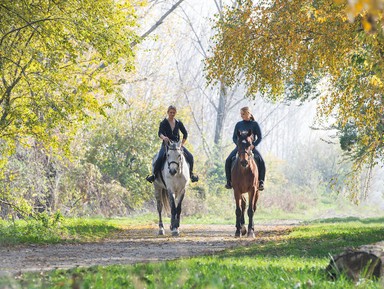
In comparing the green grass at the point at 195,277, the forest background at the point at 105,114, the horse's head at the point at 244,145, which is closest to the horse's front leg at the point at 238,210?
the horse's head at the point at 244,145

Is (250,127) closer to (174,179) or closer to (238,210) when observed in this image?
(238,210)

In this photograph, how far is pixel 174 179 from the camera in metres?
20.3

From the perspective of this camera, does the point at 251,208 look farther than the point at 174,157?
No

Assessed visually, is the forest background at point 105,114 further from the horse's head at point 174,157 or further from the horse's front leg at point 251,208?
the horse's front leg at point 251,208

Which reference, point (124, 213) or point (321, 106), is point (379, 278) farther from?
point (124, 213)

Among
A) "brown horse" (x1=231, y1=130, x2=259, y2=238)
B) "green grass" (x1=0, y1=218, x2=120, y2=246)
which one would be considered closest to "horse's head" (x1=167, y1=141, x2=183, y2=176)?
"brown horse" (x1=231, y1=130, x2=259, y2=238)

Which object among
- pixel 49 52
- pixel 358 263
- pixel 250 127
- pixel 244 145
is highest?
pixel 49 52

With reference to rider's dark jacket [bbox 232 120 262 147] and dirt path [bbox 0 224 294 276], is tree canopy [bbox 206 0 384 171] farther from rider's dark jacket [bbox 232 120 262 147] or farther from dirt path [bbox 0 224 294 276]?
dirt path [bbox 0 224 294 276]

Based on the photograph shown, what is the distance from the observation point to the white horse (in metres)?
19.6

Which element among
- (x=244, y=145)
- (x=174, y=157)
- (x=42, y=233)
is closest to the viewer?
(x=42, y=233)

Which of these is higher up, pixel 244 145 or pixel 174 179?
pixel 244 145

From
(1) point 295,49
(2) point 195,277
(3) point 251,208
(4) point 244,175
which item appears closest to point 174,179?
(4) point 244,175

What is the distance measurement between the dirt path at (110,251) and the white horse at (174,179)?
0.85 metres

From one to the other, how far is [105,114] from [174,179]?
335 centimetres
